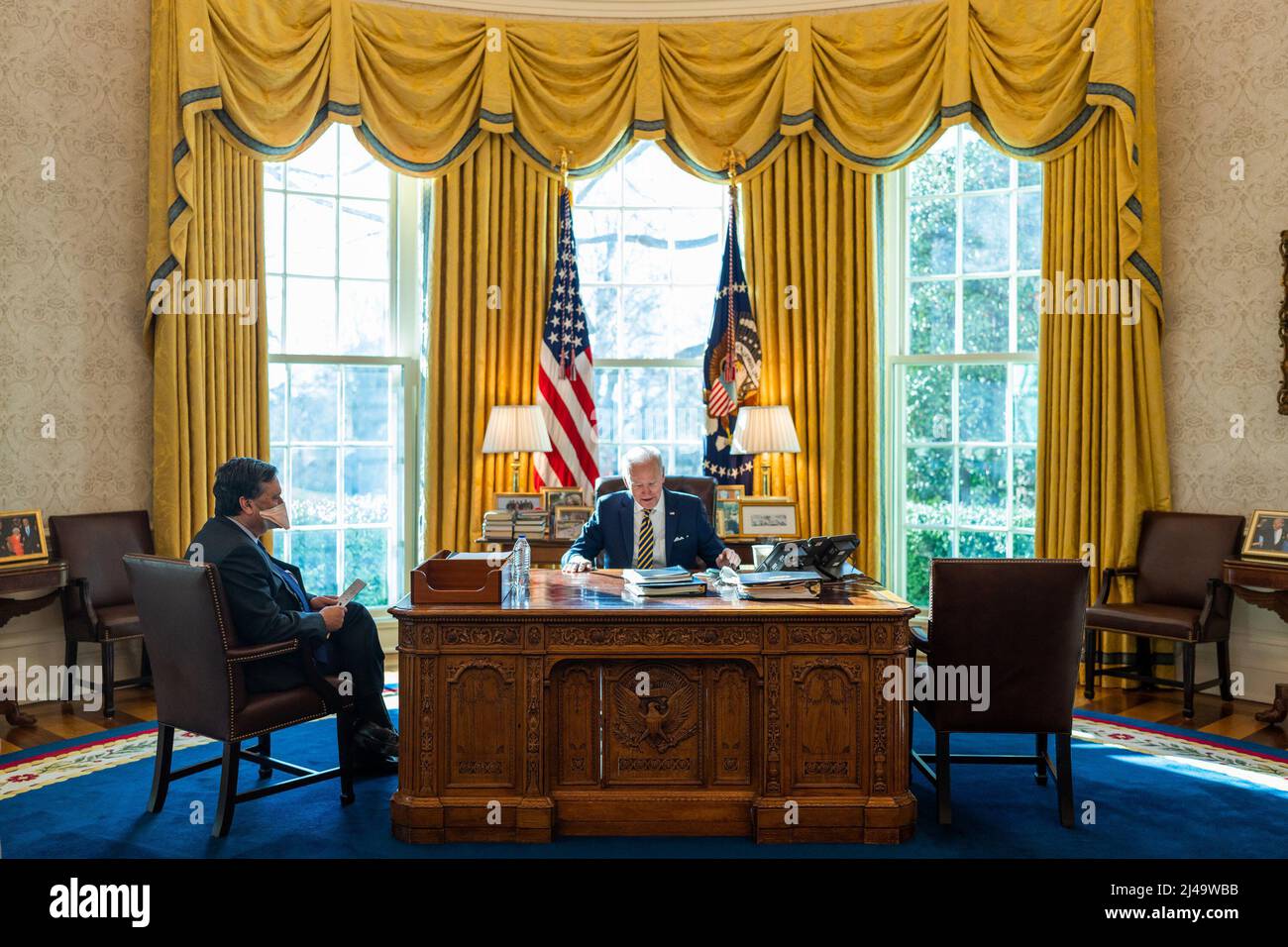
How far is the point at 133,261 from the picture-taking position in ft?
19.5

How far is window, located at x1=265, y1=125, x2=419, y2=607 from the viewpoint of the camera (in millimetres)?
6508

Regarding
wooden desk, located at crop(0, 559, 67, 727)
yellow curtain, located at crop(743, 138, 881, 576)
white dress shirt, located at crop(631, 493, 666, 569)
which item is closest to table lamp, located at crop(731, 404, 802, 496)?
yellow curtain, located at crop(743, 138, 881, 576)

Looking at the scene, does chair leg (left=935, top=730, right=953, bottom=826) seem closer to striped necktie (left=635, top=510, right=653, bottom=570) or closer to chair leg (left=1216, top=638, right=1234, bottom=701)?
striped necktie (left=635, top=510, right=653, bottom=570)

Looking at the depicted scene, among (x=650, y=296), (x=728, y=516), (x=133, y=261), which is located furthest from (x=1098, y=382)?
(x=133, y=261)

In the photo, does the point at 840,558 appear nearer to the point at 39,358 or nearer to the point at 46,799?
the point at 46,799

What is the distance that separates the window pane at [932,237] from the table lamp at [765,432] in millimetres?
1375

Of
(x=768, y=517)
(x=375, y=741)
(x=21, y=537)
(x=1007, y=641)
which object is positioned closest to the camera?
Answer: (x=1007, y=641)

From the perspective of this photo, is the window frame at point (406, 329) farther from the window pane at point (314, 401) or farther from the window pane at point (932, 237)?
the window pane at point (932, 237)

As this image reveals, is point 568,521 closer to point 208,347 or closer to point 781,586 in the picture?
point 208,347

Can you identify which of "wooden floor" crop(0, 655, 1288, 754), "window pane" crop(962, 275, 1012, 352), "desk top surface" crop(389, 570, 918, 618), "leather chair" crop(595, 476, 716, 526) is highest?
"window pane" crop(962, 275, 1012, 352)

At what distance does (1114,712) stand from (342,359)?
4767 mm

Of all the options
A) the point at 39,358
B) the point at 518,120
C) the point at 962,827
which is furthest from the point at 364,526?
the point at 962,827

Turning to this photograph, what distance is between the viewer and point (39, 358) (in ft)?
18.7

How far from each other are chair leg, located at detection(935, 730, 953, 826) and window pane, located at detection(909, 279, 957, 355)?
11.3ft
